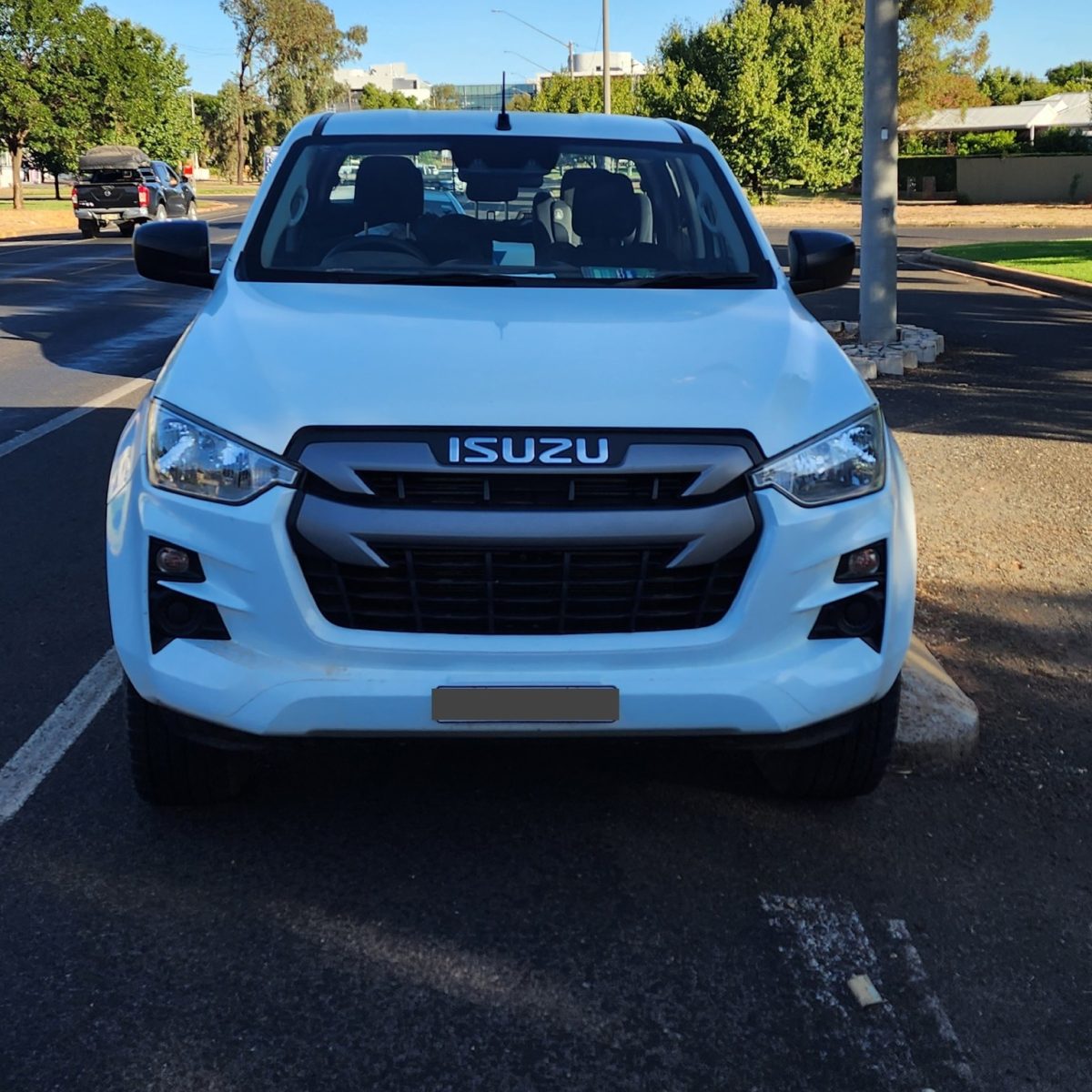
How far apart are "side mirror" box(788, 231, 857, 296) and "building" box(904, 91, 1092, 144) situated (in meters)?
58.5

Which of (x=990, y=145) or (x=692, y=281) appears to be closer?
(x=692, y=281)

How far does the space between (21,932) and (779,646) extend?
1.83 meters

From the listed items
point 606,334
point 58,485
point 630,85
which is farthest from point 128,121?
point 606,334

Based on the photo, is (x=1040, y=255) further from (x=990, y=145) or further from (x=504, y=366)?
(x=990, y=145)

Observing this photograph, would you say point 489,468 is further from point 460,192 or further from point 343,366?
point 460,192

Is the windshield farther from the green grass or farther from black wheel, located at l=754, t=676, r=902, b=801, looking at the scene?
the green grass

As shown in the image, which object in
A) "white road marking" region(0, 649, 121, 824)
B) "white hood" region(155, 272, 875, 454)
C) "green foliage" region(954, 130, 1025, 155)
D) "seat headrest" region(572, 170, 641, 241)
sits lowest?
"white road marking" region(0, 649, 121, 824)

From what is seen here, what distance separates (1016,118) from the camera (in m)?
63.1

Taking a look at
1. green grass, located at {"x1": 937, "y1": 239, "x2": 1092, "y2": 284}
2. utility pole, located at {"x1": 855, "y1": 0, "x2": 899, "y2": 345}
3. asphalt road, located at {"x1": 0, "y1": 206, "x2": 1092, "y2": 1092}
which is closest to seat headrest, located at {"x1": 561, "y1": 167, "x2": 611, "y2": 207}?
asphalt road, located at {"x1": 0, "y1": 206, "x2": 1092, "y2": 1092}

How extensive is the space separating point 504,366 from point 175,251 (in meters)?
1.81

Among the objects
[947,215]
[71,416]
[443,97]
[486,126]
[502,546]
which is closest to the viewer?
[502,546]

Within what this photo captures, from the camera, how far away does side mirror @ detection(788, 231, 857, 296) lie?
4.70 m

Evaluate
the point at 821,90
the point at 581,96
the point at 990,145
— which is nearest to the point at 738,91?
the point at 821,90

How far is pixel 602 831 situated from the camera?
366 cm
